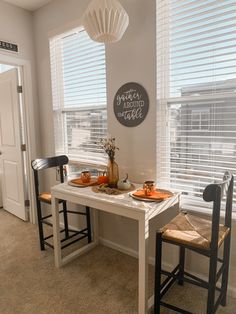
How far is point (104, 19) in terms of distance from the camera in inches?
62.2

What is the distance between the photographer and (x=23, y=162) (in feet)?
10.6

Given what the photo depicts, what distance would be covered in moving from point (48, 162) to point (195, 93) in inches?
64.9

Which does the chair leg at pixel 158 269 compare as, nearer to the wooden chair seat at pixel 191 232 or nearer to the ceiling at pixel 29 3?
the wooden chair seat at pixel 191 232

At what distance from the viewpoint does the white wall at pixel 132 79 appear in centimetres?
210

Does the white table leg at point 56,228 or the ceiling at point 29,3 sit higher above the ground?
the ceiling at point 29,3

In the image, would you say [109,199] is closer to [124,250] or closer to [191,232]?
[191,232]

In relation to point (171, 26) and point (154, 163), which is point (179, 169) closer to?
point (154, 163)

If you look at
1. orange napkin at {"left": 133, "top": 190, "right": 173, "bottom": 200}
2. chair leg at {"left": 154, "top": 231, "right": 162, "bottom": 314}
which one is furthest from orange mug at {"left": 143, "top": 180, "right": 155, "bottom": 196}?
chair leg at {"left": 154, "top": 231, "right": 162, "bottom": 314}

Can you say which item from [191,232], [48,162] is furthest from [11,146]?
[191,232]

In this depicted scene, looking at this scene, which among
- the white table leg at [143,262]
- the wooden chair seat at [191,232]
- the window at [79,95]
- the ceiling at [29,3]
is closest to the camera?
the wooden chair seat at [191,232]

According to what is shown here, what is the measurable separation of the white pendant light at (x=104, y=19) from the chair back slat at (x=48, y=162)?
137 cm

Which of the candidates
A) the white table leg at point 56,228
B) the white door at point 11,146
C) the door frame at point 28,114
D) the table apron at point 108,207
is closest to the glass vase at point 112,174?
the table apron at point 108,207

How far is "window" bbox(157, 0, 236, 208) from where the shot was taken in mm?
1756

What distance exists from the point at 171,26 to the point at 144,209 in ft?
4.98
